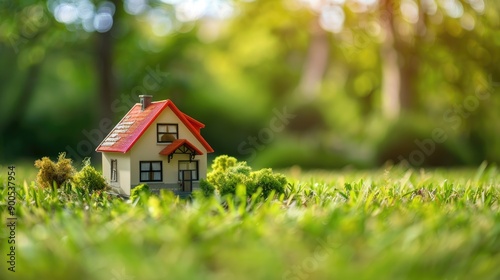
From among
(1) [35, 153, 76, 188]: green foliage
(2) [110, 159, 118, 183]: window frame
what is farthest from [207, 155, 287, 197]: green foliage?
(1) [35, 153, 76, 188]: green foliage

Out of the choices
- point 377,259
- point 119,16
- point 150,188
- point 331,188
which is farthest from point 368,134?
point 377,259

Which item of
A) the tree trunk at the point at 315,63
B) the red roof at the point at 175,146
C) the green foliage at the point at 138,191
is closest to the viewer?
the green foliage at the point at 138,191

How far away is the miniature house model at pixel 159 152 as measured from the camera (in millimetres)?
3994

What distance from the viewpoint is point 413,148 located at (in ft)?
33.7

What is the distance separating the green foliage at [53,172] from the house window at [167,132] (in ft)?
2.62

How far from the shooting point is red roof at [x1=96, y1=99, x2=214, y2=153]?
13.1 ft

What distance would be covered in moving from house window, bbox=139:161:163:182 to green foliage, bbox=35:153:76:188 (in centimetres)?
71

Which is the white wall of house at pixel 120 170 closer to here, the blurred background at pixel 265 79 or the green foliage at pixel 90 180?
the green foliage at pixel 90 180

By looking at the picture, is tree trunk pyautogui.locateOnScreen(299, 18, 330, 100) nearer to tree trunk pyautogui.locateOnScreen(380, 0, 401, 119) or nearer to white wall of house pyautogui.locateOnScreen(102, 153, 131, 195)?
tree trunk pyautogui.locateOnScreen(380, 0, 401, 119)

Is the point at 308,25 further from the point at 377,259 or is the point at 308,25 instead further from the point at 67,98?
the point at 377,259

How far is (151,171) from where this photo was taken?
4.04 m

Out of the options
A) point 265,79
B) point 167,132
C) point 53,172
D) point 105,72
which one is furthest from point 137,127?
point 265,79

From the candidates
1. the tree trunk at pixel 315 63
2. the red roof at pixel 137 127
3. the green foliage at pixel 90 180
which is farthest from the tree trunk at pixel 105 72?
the tree trunk at pixel 315 63

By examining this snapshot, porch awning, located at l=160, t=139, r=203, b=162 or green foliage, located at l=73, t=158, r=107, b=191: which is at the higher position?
porch awning, located at l=160, t=139, r=203, b=162
